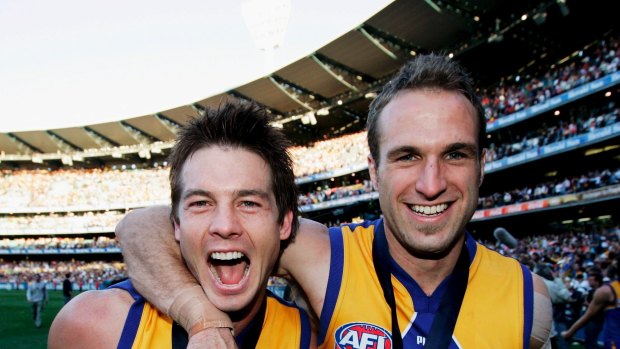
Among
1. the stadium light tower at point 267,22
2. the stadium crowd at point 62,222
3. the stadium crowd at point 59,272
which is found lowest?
the stadium crowd at point 59,272

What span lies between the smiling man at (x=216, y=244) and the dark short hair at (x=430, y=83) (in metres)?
0.57

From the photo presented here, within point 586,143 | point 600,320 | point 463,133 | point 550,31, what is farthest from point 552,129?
point 463,133

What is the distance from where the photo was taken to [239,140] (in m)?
2.34

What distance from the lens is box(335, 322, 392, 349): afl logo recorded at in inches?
90.7

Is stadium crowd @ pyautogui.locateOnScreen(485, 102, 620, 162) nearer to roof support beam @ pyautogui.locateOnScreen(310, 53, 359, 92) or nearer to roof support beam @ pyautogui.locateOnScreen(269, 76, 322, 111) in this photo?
roof support beam @ pyautogui.locateOnScreen(310, 53, 359, 92)

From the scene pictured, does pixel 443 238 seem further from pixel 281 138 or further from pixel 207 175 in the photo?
pixel 207 175

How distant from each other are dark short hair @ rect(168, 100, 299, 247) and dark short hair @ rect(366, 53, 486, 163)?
494 mm

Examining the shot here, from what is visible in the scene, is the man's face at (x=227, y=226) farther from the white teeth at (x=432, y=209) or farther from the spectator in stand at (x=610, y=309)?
the spectator in stand at (x=610, y=309)

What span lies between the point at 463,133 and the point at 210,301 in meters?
1.38

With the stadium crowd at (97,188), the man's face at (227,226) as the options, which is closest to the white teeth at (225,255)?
the man's face at (227,226)

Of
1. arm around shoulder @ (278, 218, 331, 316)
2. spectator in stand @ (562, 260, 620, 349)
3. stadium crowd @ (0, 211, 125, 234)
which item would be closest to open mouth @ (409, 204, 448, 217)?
arm around shoulder @ (278, 218, 331, 316)

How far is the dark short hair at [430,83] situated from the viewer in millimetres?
2492

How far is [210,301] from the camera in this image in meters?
2.15

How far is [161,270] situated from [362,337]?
3.21 feet
